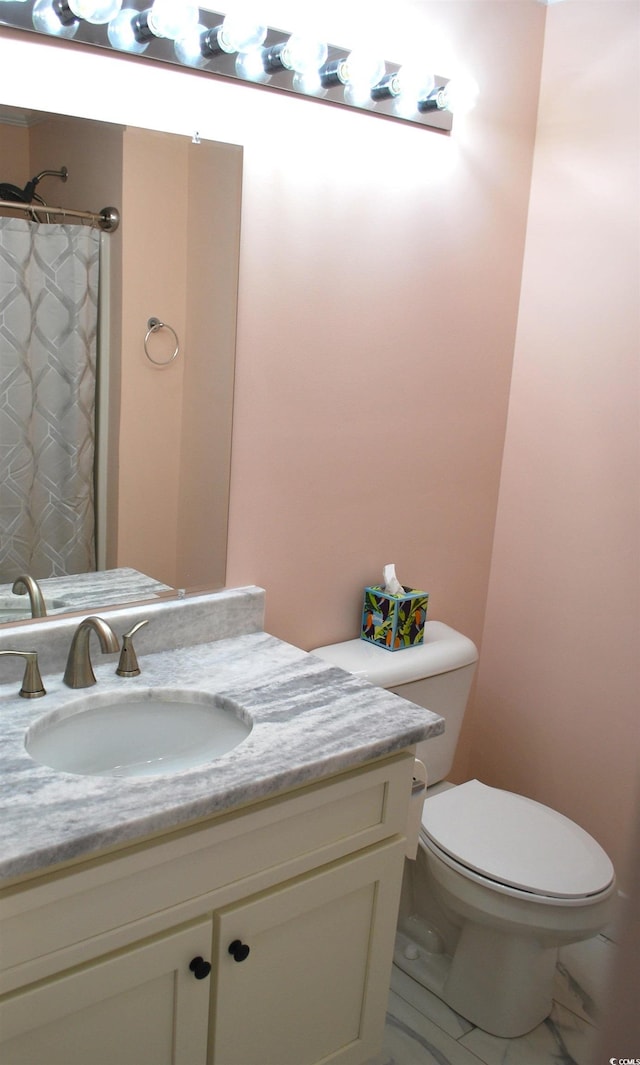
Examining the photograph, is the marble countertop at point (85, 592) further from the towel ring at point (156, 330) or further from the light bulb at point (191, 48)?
the light bulb at point (191, 48)

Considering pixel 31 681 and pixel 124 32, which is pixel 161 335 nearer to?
pixel 124 32

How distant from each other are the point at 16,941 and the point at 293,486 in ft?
3.51

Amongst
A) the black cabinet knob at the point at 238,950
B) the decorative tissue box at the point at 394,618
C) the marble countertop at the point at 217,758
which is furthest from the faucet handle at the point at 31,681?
the decorative tissue box at the point at 394,618

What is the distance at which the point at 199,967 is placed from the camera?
125cm

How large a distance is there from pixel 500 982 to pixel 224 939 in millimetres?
869

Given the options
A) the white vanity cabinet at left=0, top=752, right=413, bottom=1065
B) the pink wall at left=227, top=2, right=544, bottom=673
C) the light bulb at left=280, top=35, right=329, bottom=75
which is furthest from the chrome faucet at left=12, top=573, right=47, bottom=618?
the light bulb at left=280, top=35, right=329, bottom=75

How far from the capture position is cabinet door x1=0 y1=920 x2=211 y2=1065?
111 cm

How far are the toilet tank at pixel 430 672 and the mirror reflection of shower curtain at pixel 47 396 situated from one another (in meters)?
0.63

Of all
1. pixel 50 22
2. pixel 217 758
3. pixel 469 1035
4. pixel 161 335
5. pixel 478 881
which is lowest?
pixel 469 1035

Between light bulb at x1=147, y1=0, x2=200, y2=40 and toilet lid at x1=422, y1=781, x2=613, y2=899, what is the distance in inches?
62.4

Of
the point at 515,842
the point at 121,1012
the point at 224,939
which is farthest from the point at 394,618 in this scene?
the point at 121,1012

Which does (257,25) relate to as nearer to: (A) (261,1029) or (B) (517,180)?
(B) (517,180)

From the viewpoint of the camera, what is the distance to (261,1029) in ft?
4.56

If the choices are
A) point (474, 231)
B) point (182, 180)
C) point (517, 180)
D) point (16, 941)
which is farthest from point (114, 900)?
point (517, 180)
